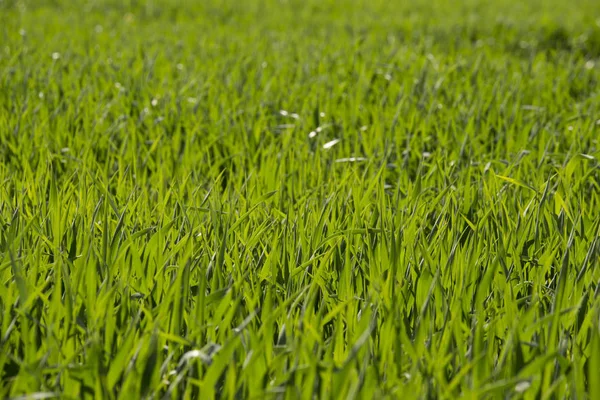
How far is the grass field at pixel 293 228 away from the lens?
118 cm

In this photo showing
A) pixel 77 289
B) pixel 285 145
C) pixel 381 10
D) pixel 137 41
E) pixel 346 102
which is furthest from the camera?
pixel 381 10

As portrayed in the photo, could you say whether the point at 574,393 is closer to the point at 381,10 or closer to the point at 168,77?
the point at 168,77

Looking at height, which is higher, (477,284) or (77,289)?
(77,289)

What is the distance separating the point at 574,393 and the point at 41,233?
109cm

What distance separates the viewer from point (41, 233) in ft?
5.20

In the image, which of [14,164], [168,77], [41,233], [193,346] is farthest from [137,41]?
[193,346]

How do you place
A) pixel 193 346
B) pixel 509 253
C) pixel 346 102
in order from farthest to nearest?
pixel 346 102 < pixel 509 253 < pixel 193 346

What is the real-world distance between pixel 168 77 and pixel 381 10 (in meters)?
5.77

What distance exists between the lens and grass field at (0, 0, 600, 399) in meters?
1.18

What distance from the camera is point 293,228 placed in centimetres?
173

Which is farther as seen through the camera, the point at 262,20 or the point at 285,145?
the point at 262,20

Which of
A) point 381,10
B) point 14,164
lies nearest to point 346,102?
point 14,164

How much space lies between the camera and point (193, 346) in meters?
1.23

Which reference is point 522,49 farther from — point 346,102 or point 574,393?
point 574,393
